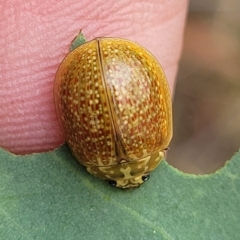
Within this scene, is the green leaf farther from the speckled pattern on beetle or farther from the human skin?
the human skin

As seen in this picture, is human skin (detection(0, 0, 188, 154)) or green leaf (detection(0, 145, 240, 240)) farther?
human skin (detection(0, 0, 188, 154))

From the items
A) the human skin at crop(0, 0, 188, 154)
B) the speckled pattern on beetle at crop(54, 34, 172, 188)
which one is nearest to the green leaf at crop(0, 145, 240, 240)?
the speckled pattern on beetle at crop(54, 34, 172, 188)

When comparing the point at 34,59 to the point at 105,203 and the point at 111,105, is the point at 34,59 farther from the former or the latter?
the point at 105,203

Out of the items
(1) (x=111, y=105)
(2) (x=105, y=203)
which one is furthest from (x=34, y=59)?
(2) (x=105, y=203)

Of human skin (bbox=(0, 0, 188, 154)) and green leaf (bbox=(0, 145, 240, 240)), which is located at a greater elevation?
human skin (bbox=(0, 0, 188, 154))

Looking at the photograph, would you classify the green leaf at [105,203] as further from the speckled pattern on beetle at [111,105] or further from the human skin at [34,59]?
the human skin at [34,59]

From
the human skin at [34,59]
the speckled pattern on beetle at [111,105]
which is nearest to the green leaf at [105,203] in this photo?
the speckled pattern on beetle at [111,105]
